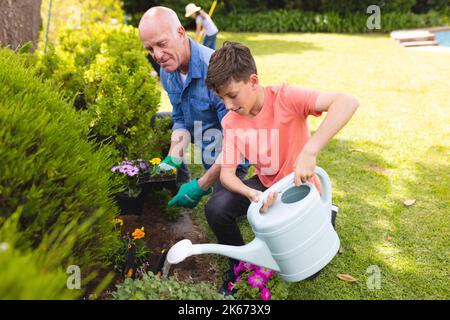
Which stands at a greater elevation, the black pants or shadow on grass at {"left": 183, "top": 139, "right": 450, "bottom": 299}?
the black pants

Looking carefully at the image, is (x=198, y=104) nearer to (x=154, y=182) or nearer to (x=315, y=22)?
(x=154, y=182)

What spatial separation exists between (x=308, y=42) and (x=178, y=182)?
12918mm

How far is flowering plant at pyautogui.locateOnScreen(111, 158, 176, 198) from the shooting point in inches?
121

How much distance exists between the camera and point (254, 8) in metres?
21.0

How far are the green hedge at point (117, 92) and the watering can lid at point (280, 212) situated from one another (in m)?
1.51

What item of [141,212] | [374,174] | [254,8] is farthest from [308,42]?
[141,212]

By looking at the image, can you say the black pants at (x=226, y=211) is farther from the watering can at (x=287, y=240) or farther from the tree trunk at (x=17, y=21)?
the tree trunk at (x=17, y=21)

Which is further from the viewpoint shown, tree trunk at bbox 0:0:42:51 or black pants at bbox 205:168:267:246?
tree trunk at bbox 0:0:42:51

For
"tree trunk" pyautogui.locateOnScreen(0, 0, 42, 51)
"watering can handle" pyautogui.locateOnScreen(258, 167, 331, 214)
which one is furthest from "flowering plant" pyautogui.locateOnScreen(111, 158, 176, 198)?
"tree trunk" pyautogui.locateOnScreen(0, 0, 42, 51)

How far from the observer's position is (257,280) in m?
2.32

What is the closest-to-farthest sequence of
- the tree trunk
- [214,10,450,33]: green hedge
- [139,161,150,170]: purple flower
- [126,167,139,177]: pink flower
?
[126,167,139,177]: pink flower, [139,161,150,170]: purple flower, the tree trunk, [214,10,450,33]: green hedge

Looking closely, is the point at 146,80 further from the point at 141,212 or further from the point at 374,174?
the point at 374,174

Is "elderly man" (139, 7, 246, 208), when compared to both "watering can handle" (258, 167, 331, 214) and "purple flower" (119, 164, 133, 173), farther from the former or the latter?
"watering can handle" (258, 167, 331, 214)

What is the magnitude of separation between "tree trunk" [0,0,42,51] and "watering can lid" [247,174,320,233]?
3219 mm
